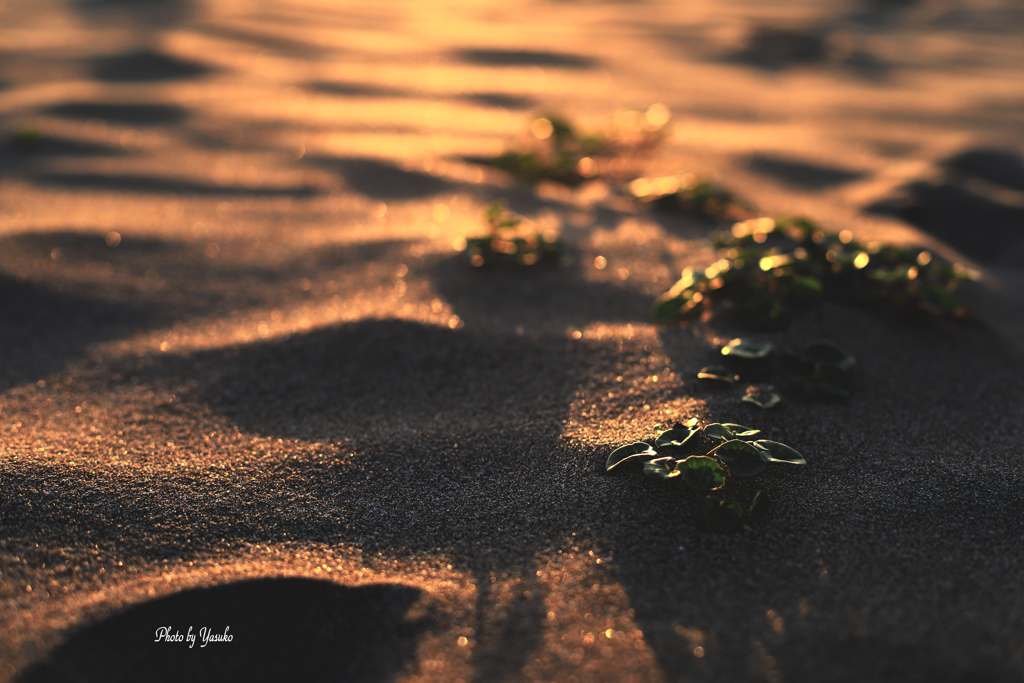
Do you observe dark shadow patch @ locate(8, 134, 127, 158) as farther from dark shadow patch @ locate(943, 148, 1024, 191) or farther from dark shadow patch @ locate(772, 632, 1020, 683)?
dark shadow patch @ locate(943, 148, 1024, 191)

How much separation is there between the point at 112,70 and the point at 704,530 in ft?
14.3

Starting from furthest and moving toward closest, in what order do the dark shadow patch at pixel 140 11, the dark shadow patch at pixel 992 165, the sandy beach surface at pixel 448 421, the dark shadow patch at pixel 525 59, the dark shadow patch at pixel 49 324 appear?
the dark shadow patch at pixel 140 11 < the dark shadow patch at pixel 525 59 < the dark shadow patch at pixel 992 165 < the dark shadow patch at pixel 49 324 < the sandy beach surface at pixel 448 421

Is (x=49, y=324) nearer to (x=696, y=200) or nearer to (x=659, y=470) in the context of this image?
(x=659, y=470)

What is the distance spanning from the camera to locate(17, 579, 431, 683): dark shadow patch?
100 centimetres

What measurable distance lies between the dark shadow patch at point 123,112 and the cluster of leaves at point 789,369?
311 cm

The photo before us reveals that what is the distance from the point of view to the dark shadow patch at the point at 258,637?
100cm

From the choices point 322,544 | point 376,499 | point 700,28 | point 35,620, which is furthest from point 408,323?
point 700,28

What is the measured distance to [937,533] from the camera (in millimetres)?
1167

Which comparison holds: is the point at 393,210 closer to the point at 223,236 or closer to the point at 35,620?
the point at 223,236

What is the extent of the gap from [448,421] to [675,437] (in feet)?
1.56

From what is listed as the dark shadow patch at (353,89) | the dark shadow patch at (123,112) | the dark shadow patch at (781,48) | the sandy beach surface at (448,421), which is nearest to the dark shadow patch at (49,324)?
the sandy beach surface at (448,421)

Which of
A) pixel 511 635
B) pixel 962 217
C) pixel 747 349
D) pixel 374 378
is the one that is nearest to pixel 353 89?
pixel 374 378

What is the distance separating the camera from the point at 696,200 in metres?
2.48

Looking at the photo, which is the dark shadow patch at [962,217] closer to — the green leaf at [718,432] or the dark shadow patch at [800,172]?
the dark shadow patch at [800,172]
